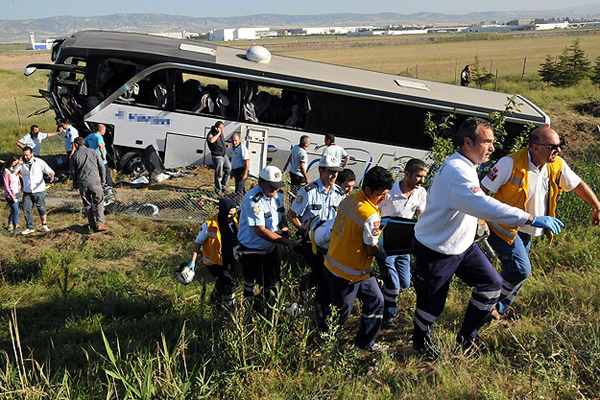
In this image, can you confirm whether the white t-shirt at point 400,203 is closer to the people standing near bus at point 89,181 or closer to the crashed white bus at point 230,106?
the people standing near bus at point 89,181

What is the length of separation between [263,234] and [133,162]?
7506mm

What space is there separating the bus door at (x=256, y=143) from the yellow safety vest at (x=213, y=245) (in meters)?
6.10

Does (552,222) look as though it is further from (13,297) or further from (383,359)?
(13,297)

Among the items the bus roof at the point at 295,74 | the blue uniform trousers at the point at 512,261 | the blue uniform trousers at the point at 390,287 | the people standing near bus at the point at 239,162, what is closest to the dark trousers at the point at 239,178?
the people standing near bus at the point at 239,162

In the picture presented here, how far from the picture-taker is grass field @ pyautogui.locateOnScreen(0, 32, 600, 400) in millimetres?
3576

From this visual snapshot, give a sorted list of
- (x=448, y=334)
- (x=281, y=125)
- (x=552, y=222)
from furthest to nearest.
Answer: (x=281, y=125) < (x=448, y=334) < (x=552, y=222)

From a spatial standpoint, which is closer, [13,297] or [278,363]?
[278,363]

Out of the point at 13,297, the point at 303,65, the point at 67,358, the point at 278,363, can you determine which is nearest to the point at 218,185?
the point at 303,65

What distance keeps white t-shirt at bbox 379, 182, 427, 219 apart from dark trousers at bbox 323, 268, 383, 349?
1025 millimetres

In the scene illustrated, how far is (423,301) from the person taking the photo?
4.02 metres

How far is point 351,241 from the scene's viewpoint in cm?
399

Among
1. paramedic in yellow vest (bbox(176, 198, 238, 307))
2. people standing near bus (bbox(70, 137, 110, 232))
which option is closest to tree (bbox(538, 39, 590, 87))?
people standing near bus (bbox(70, 137, 110, 232))

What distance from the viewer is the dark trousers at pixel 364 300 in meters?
4.11

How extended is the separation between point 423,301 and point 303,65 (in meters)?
9.42
